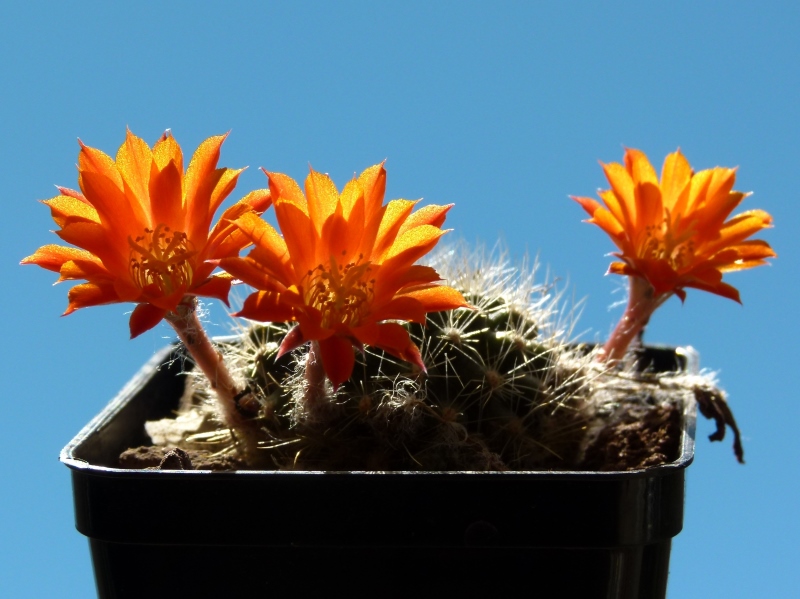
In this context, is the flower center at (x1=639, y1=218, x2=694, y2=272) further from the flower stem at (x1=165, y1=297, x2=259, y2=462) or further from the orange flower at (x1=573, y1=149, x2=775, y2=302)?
the flower stem at (x1=165, y1=297, x2=259, y2=462)

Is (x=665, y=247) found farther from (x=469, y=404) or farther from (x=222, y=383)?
(x=222, y=383)

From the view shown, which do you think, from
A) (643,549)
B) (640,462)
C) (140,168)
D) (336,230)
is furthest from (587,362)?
(140,168)

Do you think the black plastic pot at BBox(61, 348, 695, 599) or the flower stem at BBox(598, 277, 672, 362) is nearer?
the black plastic pot at BBox(61, 348, 695, 599)

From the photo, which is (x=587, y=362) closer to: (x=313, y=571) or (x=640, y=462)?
(x=640, y=462)

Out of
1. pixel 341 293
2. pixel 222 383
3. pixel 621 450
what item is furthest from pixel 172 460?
pixel 621 450

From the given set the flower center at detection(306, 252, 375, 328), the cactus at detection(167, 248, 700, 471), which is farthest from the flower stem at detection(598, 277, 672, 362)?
the flower center at detection(306, 252, 375, 328)

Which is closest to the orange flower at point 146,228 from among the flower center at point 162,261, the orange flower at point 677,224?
the flower center at point 162,261

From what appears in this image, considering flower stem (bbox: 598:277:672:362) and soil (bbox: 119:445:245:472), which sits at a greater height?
flower stem (bbox: 598:277:672:362)
